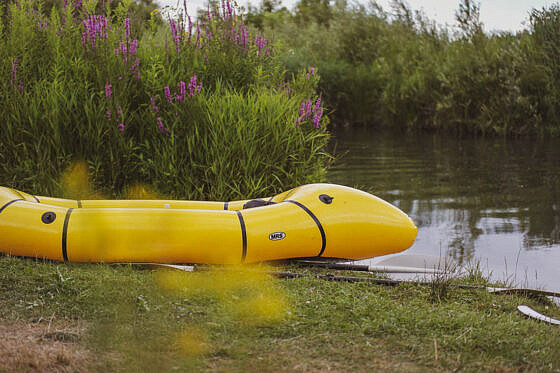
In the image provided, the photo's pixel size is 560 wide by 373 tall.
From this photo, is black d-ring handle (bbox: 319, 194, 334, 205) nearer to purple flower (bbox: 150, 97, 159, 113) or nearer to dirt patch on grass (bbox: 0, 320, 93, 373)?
purple flower (bbox: 150, 97, 159, 113)

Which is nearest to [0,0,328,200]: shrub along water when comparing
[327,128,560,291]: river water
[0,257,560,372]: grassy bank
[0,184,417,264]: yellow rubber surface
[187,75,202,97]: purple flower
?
[187,75,202,97]: purple flower

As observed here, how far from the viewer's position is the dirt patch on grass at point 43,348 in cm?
256

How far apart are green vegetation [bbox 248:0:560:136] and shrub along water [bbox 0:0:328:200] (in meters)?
5.27

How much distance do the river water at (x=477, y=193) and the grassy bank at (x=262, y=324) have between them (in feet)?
5.22

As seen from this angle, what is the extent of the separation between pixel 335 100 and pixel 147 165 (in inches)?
536

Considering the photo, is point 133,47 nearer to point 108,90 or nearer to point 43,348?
point 108,90

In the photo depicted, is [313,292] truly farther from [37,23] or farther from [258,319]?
[37,23]

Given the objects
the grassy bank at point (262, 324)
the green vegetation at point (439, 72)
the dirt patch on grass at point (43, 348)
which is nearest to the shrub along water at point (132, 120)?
the grassy bank at point (262, 324)

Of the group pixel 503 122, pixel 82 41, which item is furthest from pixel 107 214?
pixel 503 122

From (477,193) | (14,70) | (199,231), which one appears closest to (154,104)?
(14,70)

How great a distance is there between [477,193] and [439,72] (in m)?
7.75

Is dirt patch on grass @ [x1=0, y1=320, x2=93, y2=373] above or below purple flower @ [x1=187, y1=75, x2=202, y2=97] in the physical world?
below

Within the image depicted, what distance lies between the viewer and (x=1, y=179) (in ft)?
19.6

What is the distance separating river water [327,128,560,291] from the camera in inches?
221
